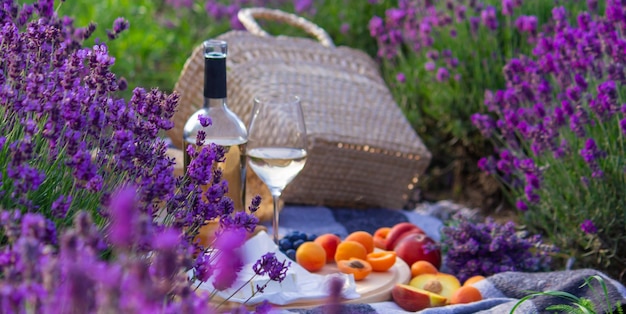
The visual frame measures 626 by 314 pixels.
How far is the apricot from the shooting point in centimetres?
250

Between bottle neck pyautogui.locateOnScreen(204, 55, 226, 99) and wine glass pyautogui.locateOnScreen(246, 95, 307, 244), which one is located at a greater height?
bottle neck pyautogui.locateOnScreen(204, 55, 226, 99)

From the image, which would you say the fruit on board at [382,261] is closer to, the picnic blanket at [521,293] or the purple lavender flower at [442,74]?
the picnic blanket at [521,293]

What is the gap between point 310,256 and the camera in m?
2.50

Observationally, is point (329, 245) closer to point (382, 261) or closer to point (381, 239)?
point (382, 261)

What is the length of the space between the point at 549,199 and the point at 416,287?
868mm

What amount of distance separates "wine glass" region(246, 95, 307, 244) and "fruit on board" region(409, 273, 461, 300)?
0.42 metres

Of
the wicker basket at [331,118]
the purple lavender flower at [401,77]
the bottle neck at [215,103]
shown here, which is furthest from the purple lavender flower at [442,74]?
the bottle neck at [215,103]

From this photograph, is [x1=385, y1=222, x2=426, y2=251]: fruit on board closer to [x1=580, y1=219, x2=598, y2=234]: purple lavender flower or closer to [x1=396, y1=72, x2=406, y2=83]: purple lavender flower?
[x1=580, y1=219, x2=598, y2=234]: purple lavender flower

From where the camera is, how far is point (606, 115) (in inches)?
109

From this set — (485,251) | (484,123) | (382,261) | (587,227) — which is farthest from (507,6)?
(382,261)

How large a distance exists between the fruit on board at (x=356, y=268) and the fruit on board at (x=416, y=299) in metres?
0.13

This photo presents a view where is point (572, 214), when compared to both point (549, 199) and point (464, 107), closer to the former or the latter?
point (549, 199)

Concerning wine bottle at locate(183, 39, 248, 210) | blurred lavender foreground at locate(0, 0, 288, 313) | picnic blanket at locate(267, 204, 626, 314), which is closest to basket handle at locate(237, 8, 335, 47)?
picnic blanket at locate(267, 204, 626, 314)

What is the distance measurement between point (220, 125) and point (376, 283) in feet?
2.01
